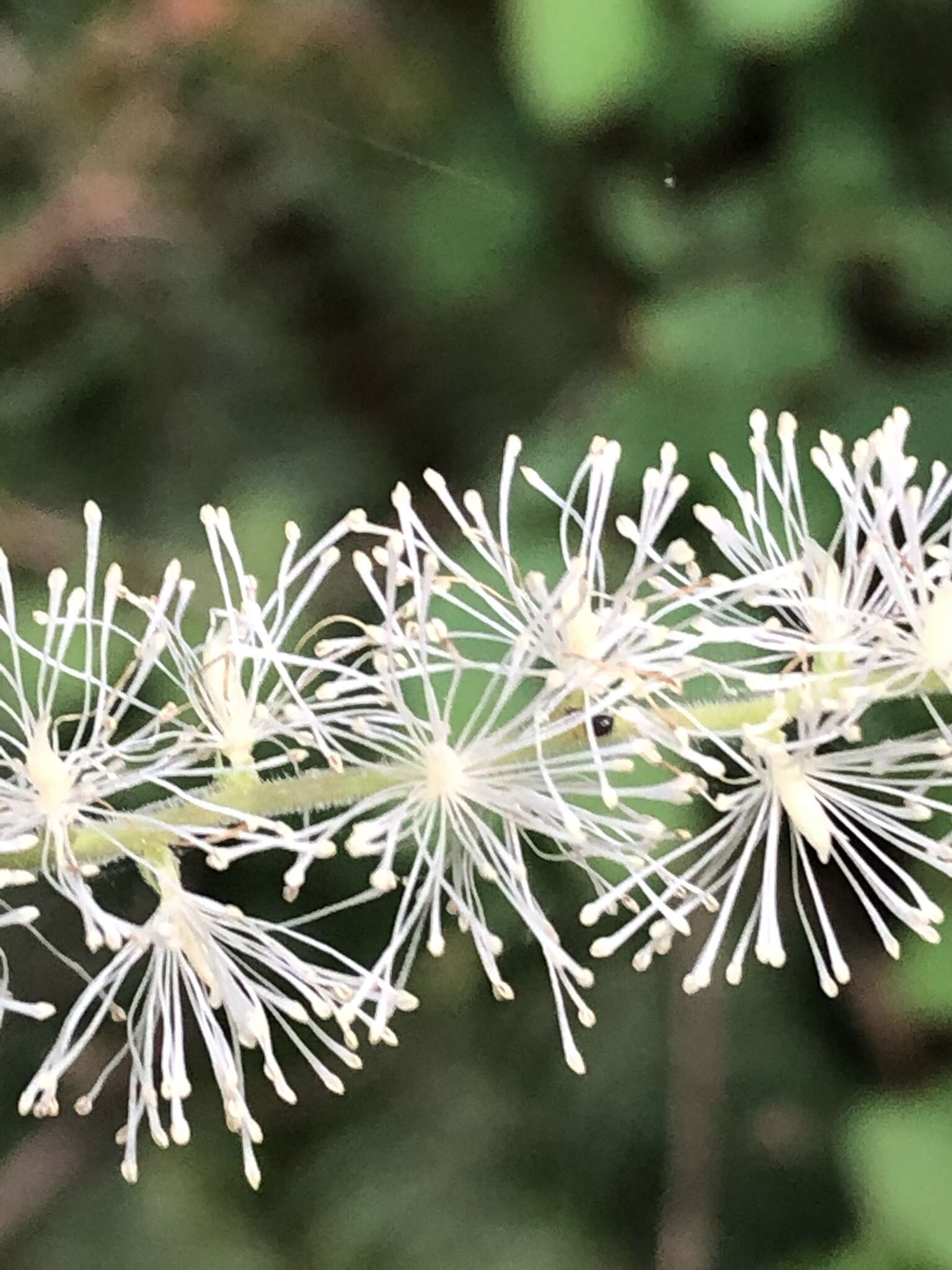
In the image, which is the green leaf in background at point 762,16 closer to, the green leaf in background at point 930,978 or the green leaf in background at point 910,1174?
the green leaf in background at point 930,978

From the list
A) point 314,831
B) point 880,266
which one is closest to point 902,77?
point 880,266

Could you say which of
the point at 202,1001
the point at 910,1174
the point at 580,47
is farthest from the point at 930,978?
the point at 580,47

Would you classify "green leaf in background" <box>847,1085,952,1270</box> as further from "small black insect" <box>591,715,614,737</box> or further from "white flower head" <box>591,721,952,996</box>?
"small black insect" <box>591,715,614,737</box>

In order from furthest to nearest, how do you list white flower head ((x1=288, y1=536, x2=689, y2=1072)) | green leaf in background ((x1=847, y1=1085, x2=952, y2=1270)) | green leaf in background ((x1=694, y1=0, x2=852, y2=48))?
green leaf in background ((x1=847, y1=1085, x2=952, y2=1270)) < green leaf in background ((x1=694, y1=0, x2=852, y2=48)) < white flower head ((x1=288, y1=536, x2=689, y2=1072))

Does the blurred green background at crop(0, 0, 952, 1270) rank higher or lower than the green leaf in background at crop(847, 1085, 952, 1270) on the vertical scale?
higher

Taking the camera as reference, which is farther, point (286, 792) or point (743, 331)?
point (743, 331)

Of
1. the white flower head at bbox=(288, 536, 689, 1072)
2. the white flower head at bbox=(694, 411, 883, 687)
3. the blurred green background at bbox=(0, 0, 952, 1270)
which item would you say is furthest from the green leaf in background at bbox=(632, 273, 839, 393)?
the white flower head at bbox=(288, 536, 689, 1072)

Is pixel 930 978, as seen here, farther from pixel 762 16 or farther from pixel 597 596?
pixel 762 16
